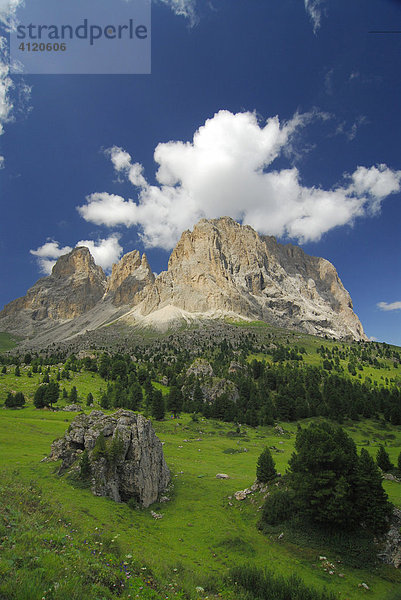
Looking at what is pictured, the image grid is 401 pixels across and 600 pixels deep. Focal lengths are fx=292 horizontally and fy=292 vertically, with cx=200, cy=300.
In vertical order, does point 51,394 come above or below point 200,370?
below

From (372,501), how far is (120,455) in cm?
2820

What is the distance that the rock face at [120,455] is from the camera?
117 ft

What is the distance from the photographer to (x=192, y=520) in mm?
32750

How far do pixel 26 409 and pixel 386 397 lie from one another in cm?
13225

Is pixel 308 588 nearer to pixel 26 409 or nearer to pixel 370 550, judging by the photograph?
pixel 370 550

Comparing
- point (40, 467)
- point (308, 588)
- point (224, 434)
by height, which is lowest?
point (224, 434)

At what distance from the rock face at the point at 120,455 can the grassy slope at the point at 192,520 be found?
2.10 meters

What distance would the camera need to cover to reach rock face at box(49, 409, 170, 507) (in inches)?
1406

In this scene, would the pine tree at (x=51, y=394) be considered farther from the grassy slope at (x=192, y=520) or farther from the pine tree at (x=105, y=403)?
the grassy slope at (x=192, y=520)

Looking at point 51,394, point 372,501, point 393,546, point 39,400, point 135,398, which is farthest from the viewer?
point 135,398

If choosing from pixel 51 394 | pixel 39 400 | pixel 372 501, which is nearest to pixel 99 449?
pixel 372 501

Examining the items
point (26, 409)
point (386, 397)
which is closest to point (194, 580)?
point (26, 409)

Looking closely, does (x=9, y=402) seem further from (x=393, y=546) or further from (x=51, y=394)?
(x=393, y=546)

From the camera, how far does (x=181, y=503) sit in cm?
3778
